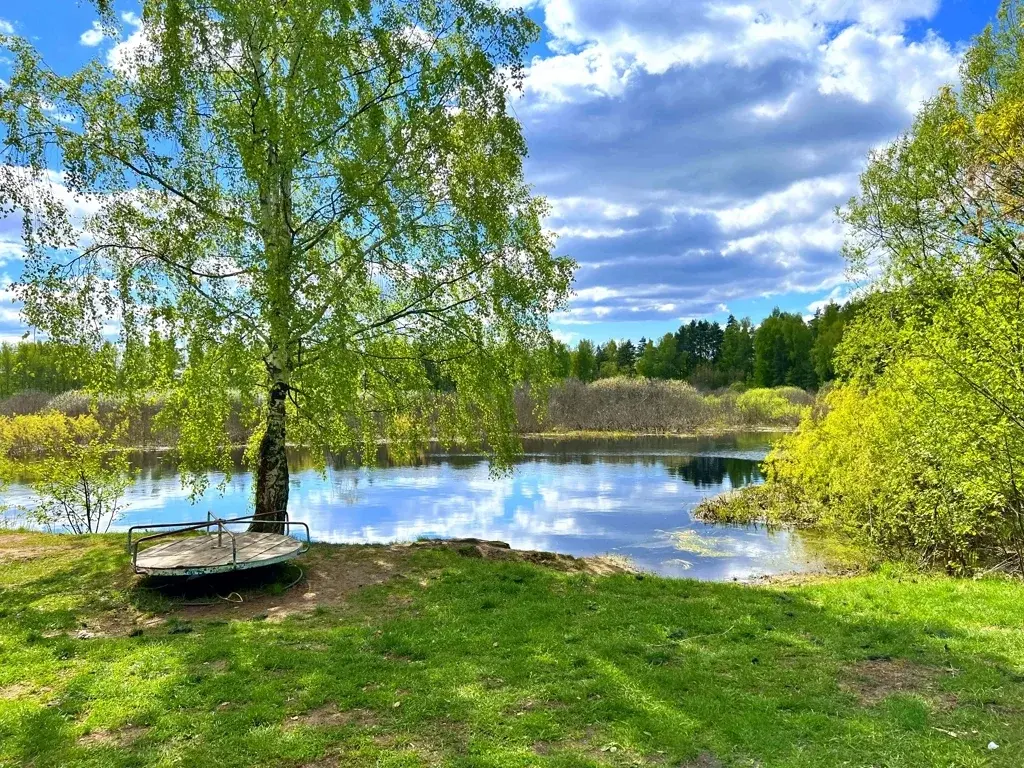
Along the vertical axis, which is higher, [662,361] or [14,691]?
[662,361]

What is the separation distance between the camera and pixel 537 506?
26641mm

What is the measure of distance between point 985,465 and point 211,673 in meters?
12.1

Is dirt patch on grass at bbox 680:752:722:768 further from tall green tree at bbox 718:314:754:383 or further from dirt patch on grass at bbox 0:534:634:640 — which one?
tall green tree at bbox 718:314:754:383

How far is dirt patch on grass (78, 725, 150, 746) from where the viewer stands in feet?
15.2

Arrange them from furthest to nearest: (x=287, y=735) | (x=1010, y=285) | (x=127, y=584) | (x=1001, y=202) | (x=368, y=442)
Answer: (x=1001, y=202), (x=368, y=442), (x=1010, y=285), (x=127, y=584), (x=287, y=735)

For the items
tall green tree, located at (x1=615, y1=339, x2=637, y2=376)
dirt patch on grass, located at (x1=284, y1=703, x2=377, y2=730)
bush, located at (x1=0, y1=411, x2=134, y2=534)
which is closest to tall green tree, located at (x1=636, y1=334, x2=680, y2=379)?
tall green tree, located at (x1=615, y1=339, x2=637, y2=376)

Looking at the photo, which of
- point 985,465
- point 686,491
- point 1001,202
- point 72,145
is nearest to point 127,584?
point 72,145

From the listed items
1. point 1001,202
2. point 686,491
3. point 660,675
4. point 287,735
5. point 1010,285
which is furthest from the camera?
point 686,491

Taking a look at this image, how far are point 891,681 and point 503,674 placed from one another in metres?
3.42

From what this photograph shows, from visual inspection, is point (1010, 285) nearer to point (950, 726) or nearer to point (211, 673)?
point (950, 726)

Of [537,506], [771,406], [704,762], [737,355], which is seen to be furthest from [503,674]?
[737,355]

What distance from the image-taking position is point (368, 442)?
39.0 ft

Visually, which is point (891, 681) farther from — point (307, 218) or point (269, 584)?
point (307, 218)

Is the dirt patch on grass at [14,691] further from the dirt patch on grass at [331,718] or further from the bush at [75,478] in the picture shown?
the bush at [75,478]
